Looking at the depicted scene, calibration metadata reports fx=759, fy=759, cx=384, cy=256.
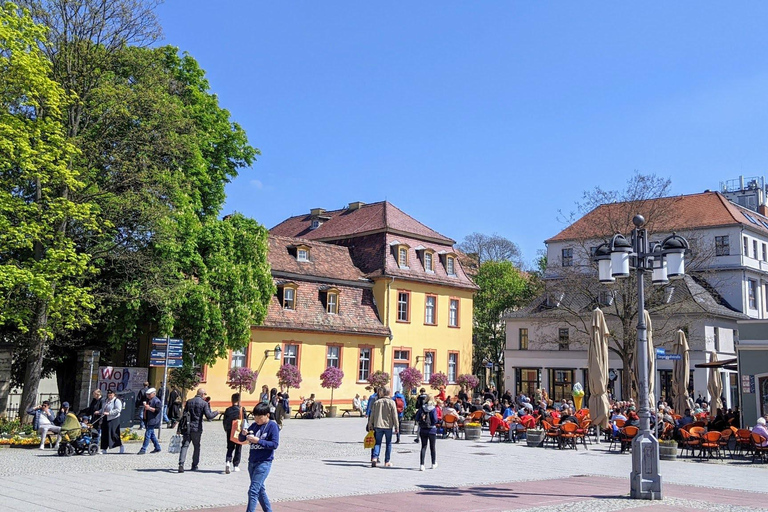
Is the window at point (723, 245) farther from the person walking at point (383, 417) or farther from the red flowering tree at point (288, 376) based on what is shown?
the person walking at point (383, 417)

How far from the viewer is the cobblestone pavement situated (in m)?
11.9

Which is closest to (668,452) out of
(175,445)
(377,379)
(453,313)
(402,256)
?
(175,445)

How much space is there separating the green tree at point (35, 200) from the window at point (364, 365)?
764 inches

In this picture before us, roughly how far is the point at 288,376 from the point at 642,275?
2504 cm

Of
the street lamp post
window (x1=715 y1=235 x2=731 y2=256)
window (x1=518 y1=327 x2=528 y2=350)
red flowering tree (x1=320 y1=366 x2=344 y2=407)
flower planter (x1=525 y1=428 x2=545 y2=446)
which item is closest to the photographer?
the street lamp post

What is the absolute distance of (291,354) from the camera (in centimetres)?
3734

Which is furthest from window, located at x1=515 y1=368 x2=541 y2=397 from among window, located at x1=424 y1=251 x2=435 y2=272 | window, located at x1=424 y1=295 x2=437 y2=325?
window, located at x1=424 y1=251 x2=435 y2=272

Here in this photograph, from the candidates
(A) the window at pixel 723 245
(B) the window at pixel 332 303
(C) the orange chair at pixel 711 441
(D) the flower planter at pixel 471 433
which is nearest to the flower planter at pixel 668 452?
(C) the orange chair at pixel 711 441

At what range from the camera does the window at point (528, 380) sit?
176 ft

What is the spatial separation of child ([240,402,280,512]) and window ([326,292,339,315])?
29.7m

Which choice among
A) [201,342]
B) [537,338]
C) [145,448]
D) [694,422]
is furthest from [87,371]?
[537,338]

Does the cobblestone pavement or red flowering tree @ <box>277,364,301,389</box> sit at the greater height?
red flowering tree @ <box>277,364,301,389</box>

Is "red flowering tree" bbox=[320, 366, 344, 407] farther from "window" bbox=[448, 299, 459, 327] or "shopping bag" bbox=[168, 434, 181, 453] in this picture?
"shopping bag" bbox=[168, 434, 181, 453]

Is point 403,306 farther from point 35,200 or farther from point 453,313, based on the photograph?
point 35,200
